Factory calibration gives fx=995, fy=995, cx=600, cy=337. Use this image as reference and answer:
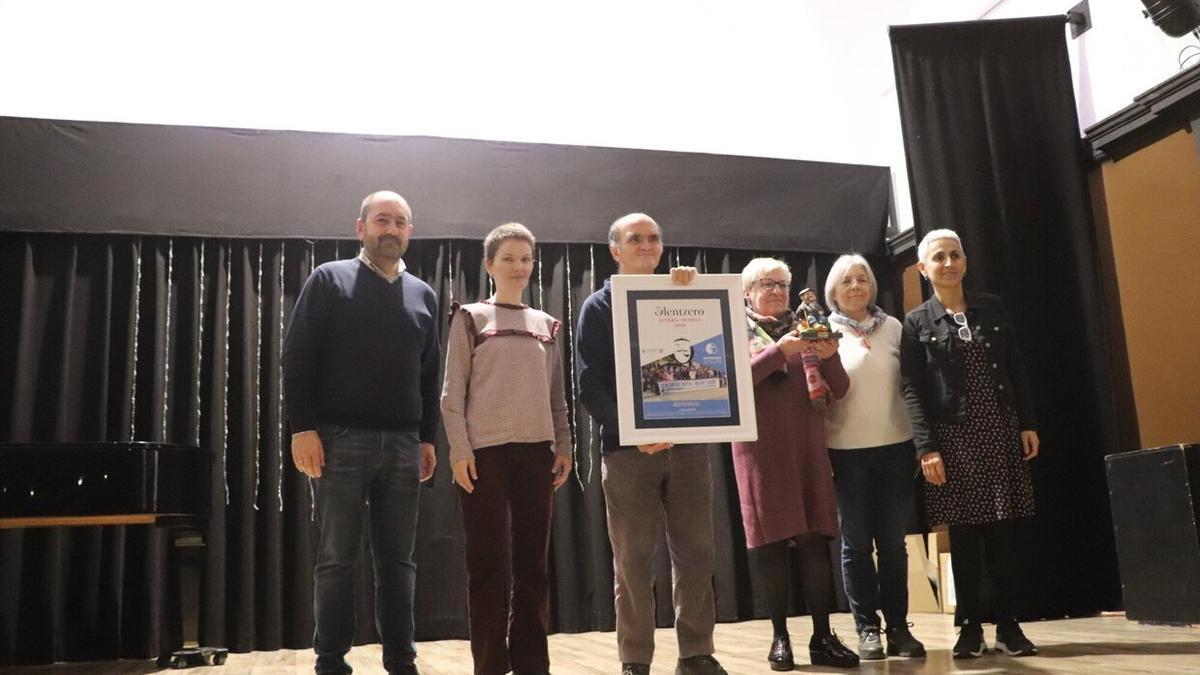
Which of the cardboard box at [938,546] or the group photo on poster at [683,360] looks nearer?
the group photo on poster at [683,360]

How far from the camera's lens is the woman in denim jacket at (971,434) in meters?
2.91

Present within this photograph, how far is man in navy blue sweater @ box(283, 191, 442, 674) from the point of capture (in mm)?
2604

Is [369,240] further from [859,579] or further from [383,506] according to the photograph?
[859,579]

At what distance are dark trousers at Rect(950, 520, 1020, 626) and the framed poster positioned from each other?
897 mm

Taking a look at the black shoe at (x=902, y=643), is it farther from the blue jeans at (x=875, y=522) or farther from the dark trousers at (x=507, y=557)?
the dark trousers at (x=507, y=557)

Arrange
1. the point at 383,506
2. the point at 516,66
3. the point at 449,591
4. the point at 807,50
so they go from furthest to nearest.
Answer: the point at 807,50
the point at 516,66
the point at 449,591
the point at 383,506

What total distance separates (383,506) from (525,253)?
2.58 ft

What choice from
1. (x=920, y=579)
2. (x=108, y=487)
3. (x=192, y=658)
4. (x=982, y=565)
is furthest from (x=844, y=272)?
(x=192, y=658)

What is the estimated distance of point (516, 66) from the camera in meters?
5.57

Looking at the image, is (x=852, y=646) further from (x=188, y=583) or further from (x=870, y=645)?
(x=188, y=583)

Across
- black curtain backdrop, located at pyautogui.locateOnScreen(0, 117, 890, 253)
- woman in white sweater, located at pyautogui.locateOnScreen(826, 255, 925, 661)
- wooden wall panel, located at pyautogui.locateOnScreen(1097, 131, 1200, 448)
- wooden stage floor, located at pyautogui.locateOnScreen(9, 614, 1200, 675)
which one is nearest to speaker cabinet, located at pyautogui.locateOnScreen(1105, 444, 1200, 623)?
wooden stage floor, located at pyautogui.locateOnScreen(9, 614, 1200, 675)

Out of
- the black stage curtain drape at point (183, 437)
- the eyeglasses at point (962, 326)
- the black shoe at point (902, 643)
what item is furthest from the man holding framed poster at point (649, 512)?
the black stage curtain drape at point (183, 437)

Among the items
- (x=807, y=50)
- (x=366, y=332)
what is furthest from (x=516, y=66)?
(x=366, y=332)

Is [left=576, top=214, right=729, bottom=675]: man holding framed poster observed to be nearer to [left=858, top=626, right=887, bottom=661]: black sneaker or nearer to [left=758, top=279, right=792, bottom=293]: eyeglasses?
[left=758, top=279, right=792, bottom=293]: eyeglasses
